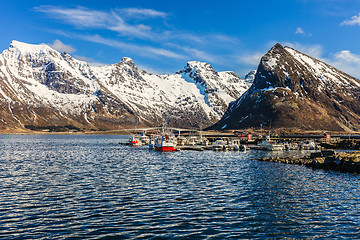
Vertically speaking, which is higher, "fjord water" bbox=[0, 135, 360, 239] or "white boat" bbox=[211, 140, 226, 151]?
"white boat" bbox=[211, 140, 226, 151]

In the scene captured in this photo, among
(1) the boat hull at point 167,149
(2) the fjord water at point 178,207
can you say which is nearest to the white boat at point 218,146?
(1) the boat hull at point 167,149

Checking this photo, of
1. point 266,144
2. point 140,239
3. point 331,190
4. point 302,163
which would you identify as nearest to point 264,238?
point 140,239

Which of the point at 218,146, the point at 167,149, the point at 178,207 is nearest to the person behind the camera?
the point at 178,207

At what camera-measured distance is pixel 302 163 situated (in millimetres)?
85625

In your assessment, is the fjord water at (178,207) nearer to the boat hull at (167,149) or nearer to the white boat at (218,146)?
the boat hull at (167,149)

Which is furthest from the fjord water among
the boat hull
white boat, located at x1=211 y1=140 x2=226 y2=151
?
white boat, located at x1=211 y1=140 x2=226 y2=151

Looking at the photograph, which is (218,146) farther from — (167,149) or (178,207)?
(178,207)

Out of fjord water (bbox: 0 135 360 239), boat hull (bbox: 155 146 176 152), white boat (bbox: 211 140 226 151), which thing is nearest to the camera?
fjord water (bbox: 0 135 360 239)

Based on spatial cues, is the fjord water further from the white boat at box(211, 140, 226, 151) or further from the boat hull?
the white boat at box(211, 140, 226, 151)

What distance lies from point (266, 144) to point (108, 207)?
436 feet

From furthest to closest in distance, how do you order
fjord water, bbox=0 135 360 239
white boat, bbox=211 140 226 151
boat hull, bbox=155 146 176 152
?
white boat, bbox=211 140 226 151 < boat hull, bbox=155 146 176 152 < fjord water, bbox=0 135 360 239

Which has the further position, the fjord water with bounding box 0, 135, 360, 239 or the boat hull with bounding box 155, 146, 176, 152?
the boat hull with bounding box 155, 146, 176, 152

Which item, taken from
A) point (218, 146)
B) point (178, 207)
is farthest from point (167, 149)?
point (178, 207)

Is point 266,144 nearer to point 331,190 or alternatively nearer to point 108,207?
point 331,190
